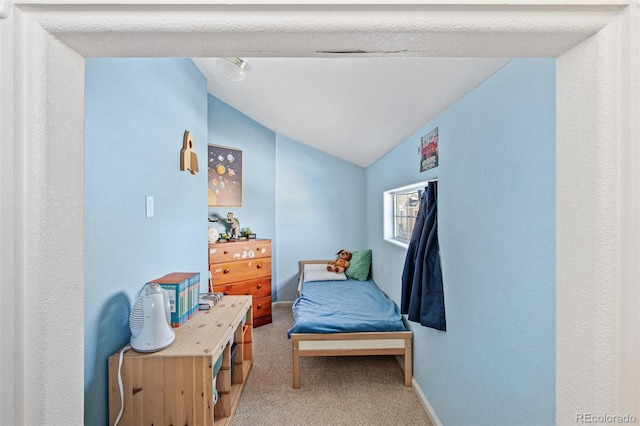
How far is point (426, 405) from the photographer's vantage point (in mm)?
1863

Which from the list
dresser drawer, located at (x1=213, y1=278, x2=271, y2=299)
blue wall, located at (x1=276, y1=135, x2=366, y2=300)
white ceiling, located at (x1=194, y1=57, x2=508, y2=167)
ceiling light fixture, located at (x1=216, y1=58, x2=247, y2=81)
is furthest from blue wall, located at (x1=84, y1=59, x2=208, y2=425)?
blue wall, located at (x1=276, y1=135, x2=366, y2=300)

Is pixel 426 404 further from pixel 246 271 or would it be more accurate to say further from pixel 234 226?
pixel 234 226

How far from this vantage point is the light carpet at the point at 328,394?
5.98ft

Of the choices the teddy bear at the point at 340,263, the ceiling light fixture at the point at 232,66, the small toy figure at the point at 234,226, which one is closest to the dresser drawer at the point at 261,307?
the small toy figure at the point at 234,226

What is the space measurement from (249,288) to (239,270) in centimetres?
27

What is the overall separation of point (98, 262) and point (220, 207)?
2.27m

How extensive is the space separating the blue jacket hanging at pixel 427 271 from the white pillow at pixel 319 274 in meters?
1.72

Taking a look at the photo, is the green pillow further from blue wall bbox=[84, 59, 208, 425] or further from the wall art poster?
blue wall bbox=[84, 59, 208, 425]

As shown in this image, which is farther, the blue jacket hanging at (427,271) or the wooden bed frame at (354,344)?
the wooden bed frame at (354,344)

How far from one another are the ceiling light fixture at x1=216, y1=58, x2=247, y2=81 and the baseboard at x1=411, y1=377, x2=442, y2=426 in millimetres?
2802

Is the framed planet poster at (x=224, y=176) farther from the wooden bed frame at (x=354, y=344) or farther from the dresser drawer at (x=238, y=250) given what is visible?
the wooden bed frame at (x=354, y=344)

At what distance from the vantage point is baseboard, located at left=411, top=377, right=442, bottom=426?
5.65 feet

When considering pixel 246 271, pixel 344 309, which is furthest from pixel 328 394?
pixel 246 271

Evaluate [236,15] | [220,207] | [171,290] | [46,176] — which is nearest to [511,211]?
[236,15]
